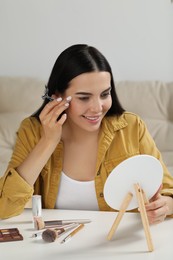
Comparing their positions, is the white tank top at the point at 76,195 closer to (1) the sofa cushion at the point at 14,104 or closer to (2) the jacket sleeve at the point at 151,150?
(2) the jacket sleeve at the point at 151,150

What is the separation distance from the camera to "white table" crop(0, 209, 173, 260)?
1.28 metres

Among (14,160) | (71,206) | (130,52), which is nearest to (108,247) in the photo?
(71,206)

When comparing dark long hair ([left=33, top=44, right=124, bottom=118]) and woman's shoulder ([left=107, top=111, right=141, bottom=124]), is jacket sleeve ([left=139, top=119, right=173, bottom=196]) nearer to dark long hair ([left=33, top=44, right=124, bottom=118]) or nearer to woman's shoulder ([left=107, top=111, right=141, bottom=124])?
woman's shoulder ([left=107, top=111, right=141, bottom=124])

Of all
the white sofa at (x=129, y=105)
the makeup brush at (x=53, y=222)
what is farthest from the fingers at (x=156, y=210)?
the white sofa at (x=129, y=105)

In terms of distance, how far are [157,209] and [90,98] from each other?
40 cm

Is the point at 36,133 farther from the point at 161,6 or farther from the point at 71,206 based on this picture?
the point at 161,6

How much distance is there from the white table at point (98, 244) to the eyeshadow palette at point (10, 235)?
0.05 feet

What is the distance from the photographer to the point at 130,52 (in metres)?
3.31

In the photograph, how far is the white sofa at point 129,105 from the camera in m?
2.94

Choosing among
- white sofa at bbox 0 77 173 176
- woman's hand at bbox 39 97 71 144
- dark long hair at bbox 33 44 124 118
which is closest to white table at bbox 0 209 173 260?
woman's hand at bbox 39 97 71 144

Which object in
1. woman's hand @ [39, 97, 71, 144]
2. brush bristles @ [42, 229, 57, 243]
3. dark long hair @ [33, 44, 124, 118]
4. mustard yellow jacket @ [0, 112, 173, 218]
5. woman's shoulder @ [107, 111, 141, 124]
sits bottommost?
brush bristles @ [42, 229, 57, 243]

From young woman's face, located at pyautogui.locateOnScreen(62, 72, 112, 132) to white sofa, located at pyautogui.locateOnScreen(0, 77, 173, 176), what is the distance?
1.26 meters

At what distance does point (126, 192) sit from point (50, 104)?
45cm

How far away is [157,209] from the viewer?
1.49 meters
